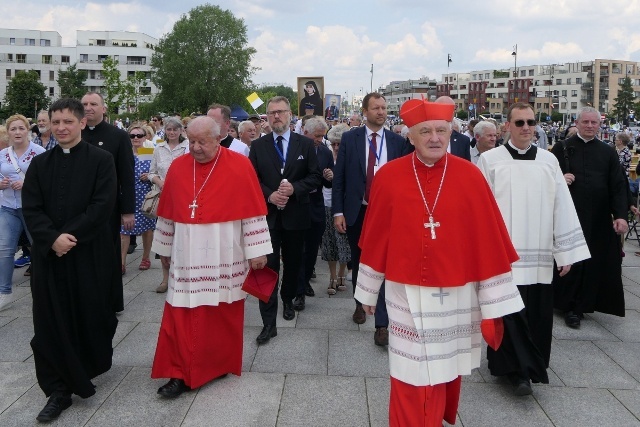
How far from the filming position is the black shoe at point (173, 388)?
14.0 feet

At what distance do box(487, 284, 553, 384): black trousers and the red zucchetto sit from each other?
2.00m

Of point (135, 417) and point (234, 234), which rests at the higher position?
point (234, 234)

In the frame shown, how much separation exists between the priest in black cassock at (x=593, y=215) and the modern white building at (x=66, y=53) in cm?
8398

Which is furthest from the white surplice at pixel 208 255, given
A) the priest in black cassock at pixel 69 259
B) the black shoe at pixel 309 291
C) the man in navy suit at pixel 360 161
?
the black shoe at pixel 309 291

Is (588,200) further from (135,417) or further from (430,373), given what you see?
(135,417)

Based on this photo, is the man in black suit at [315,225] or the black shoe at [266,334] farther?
the man in black suit at [315,225]

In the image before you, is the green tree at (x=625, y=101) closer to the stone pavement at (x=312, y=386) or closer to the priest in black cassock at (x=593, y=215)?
the priest in black cassock at (x=593, y=215)

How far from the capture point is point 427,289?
10.8 ft

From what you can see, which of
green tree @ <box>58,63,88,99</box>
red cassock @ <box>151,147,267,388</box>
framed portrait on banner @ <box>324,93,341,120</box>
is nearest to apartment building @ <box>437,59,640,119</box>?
green tree @ <box>58,63,88,99</box>

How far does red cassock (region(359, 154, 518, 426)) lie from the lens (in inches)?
128

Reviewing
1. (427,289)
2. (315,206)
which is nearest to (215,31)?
(315,206)

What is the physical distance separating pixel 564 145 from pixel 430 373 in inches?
161

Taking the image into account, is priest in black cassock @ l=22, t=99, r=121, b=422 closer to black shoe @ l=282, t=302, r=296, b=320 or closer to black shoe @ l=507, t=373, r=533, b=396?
black shoe @ l=282, t=302, r=296, b=320

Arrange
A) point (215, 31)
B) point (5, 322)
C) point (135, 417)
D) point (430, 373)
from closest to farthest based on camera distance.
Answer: point (430, 373), point (135, 417), point (5, 322), point (215, 31)
